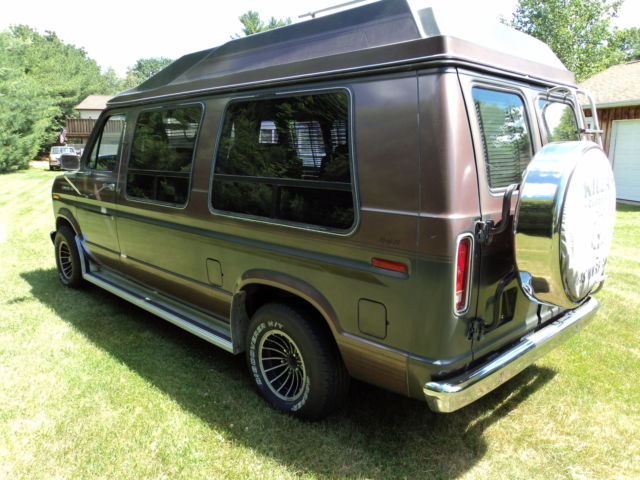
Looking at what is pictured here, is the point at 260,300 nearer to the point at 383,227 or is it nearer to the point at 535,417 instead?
the point at 383,227

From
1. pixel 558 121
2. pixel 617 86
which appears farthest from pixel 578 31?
pixel 558 121

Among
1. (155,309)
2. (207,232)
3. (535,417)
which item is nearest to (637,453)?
(535,417)

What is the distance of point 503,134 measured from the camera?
2682mm

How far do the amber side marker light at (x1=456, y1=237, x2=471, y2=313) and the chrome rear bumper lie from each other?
1.21ft

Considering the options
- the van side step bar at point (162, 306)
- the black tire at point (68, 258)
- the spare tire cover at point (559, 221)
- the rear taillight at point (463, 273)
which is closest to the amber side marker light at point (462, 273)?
the rear taillight at point (463, 273)

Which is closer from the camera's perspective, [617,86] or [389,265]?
[389,265]

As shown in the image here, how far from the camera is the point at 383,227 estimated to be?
2.48 meters

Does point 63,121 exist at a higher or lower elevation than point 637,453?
higher

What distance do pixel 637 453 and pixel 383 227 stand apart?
208 centimetres

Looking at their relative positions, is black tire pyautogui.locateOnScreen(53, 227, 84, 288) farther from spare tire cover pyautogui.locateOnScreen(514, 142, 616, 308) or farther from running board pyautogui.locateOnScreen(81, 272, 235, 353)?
spare tire cover pyautogui.locateOnScreen(514, 142, 616, 308)

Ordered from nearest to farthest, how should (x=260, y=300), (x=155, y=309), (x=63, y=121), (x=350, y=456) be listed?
1. (x=350, y=456)
2. (x=260, y=300)
3. (x=155, y=309)
4. (x=63, y=121)

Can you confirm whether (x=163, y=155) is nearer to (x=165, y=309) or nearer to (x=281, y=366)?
(x=165, y=309)

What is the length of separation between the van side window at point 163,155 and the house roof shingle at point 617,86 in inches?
453

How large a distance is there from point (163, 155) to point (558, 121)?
303 centimetres
